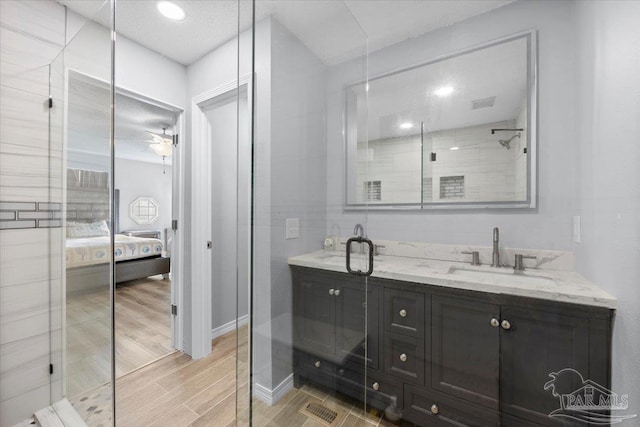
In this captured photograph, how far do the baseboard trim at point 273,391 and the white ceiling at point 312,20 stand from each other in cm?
171

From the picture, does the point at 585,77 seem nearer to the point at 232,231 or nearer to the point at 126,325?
the point at 232,231

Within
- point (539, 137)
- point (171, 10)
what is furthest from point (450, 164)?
point (171, 10)

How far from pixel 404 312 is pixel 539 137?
4.19ft

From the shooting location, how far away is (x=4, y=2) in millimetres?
1363

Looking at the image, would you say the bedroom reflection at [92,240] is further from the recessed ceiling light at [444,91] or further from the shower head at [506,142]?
the shower head at [506,142]

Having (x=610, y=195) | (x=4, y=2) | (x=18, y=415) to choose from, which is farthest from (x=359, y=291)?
(x=4, y=2)

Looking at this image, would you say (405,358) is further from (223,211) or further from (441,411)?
(223,211)

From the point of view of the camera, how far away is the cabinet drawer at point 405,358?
4.19 ft

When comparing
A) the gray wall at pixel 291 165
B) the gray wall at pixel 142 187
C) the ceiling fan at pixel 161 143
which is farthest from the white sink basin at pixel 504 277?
the gray wall at pixel 142 187

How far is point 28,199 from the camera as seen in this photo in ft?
4.76

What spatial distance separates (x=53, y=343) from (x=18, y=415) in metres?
0.38

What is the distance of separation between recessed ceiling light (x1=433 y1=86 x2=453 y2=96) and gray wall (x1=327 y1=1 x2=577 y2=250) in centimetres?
26

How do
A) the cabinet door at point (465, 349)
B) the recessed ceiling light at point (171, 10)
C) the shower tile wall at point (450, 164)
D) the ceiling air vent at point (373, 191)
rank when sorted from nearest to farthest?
the cabinet door at point (465, 349) < the shower tile wall at point (450, 164) < the recessed ceiling light at point (171, 10) < the ceiling air vent at point (373, 191)

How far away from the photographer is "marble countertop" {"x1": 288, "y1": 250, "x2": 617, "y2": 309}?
1.01m
